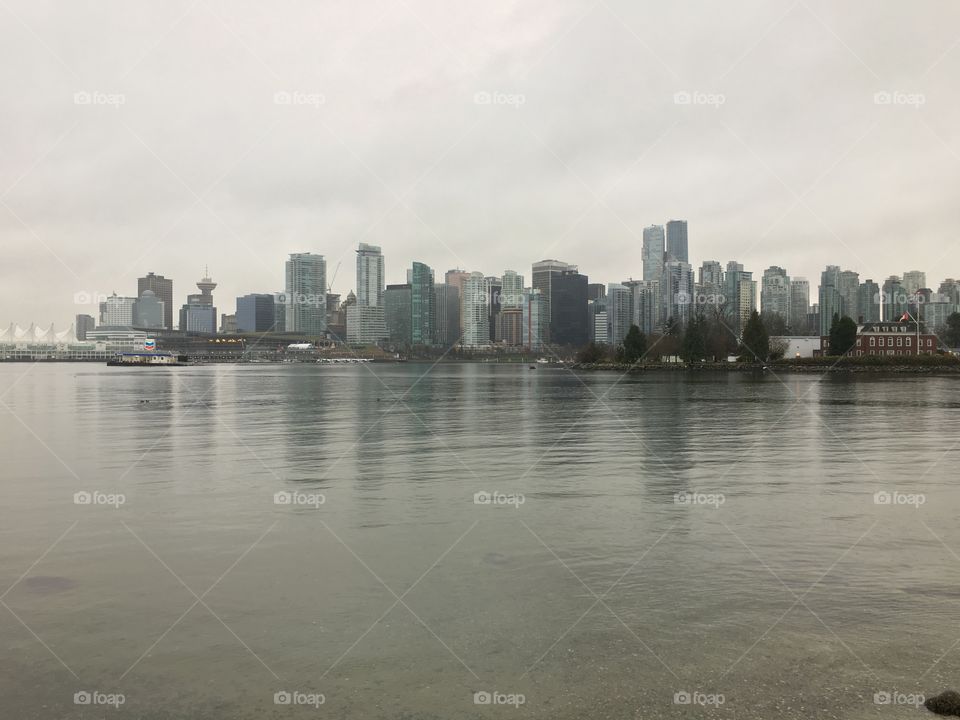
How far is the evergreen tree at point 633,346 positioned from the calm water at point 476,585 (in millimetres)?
144149

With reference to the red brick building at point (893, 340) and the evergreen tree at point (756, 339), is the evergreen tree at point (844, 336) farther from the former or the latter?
the evergreen tree at point (756, 339)

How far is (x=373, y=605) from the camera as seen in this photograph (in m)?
11.2

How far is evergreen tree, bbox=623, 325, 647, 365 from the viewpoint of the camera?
17050 centimetres

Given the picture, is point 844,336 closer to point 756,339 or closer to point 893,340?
point 893,340

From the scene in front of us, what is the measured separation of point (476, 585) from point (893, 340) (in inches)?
6506

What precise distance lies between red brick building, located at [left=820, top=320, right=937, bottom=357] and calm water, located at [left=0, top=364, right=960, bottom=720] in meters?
142

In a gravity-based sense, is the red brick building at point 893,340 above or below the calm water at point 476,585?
above

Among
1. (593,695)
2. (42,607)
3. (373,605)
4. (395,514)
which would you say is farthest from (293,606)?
(395,514)

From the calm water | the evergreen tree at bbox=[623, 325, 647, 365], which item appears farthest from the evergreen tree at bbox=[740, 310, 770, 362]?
the calm water

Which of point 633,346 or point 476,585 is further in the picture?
point 633,346

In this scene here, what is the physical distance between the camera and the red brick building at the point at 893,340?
493 feet

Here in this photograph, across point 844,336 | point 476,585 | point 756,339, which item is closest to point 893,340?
point 844,336

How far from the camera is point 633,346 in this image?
170500 mm

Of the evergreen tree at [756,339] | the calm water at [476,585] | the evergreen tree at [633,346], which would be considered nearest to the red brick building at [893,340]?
the evergreen tree at [756,339]
